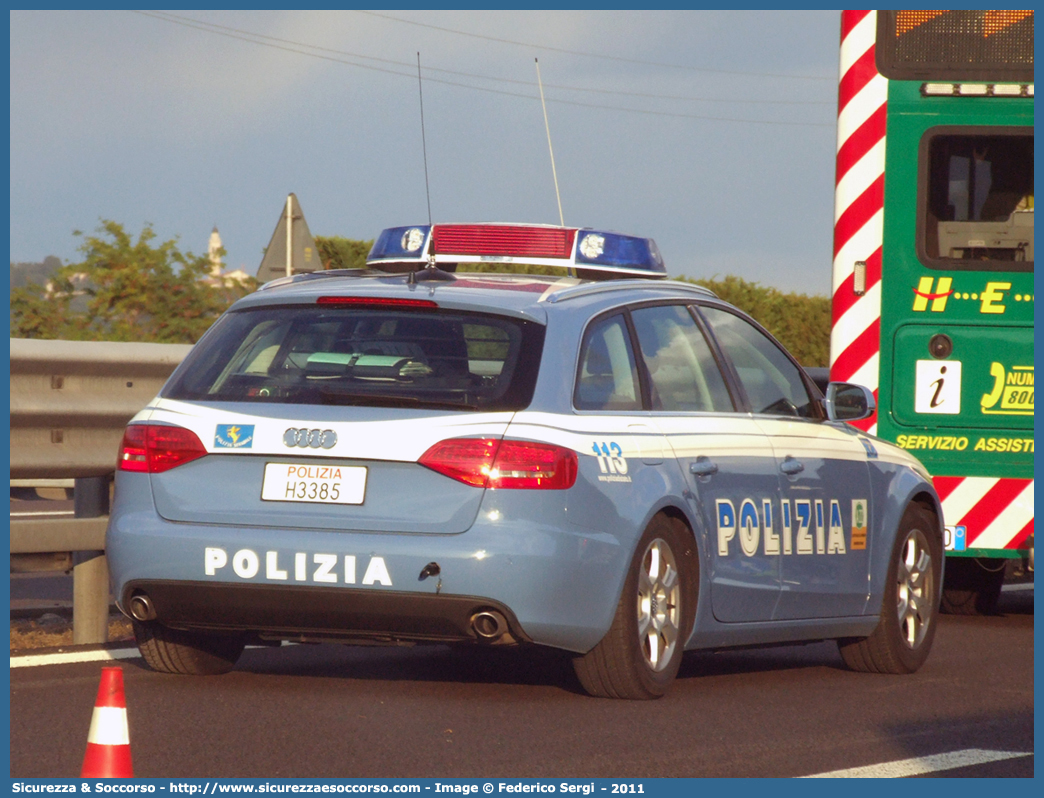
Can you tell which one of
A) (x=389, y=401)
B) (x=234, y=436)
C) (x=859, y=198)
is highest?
(x=859, y=198)

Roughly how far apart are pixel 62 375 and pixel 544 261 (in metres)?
2.22

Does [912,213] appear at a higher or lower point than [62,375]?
higher

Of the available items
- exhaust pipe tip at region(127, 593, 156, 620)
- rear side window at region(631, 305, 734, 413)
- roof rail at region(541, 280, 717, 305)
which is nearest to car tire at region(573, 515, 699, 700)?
rear side window at region(631, 305, 734, 413)

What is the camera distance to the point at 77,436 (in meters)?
8.60

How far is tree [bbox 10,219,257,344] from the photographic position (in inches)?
907

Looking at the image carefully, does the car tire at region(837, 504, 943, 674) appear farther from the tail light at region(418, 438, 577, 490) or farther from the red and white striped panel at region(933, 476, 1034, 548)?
the tail light at region(418, 438, 577, 490)

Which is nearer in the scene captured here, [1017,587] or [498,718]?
[498,718]

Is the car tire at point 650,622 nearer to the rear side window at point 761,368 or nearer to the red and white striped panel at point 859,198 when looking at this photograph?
the rear side window at point 761,368

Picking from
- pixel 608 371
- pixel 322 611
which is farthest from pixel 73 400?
pixel 608 371

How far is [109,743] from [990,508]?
6.65 m

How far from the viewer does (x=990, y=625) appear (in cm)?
1065

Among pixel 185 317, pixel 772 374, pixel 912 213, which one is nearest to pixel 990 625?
pixel 912 213

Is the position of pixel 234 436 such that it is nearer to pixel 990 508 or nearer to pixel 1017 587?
pixel 990 508

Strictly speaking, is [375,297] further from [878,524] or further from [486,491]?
[878,524]
